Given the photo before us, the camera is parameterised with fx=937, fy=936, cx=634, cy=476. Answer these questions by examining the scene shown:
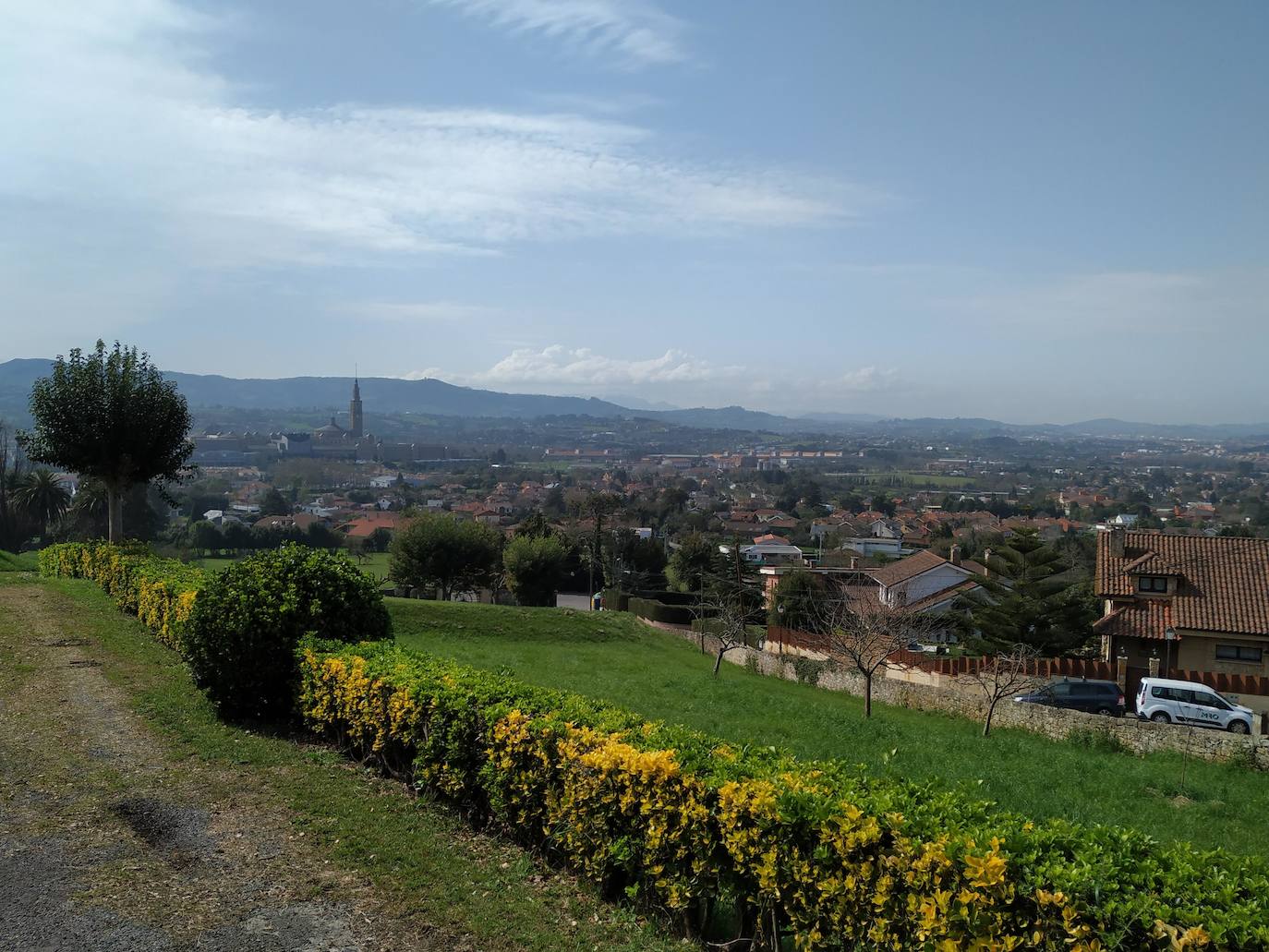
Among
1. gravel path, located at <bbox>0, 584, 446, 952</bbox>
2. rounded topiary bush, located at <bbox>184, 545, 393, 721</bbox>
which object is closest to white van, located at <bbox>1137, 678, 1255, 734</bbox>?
rounded topiary bush, located at <bbox>184, 545, 393, 721</bbox>

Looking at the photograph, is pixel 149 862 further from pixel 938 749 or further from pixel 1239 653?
pixel 1239 653

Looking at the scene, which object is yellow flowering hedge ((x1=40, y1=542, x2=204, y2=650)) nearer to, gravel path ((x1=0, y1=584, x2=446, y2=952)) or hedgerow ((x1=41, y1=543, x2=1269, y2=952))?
gravel path ((x1=0, y1=584, x2=446, y2=952))

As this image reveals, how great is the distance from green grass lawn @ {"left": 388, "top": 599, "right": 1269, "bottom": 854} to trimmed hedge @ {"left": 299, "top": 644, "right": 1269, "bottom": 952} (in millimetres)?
1023

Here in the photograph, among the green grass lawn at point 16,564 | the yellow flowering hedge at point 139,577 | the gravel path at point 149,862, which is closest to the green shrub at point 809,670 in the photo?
the yellow flowering hedge at point 139,577

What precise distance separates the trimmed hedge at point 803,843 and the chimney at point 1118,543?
31133 mm

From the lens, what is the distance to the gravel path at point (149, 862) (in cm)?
540

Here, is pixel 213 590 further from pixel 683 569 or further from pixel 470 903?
pixel 683 569

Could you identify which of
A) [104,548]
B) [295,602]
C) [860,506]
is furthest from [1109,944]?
[860,506]

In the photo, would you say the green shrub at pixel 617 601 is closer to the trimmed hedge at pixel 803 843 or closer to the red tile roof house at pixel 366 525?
the red tile roof house at pixel 366 525

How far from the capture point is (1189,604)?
29.5 m

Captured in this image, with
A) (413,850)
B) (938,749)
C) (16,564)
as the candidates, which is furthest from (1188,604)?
(16,564)

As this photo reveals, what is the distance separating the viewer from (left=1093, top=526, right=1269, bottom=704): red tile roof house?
2881 cm

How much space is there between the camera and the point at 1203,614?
95.6 ft

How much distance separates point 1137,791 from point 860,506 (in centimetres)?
14194
